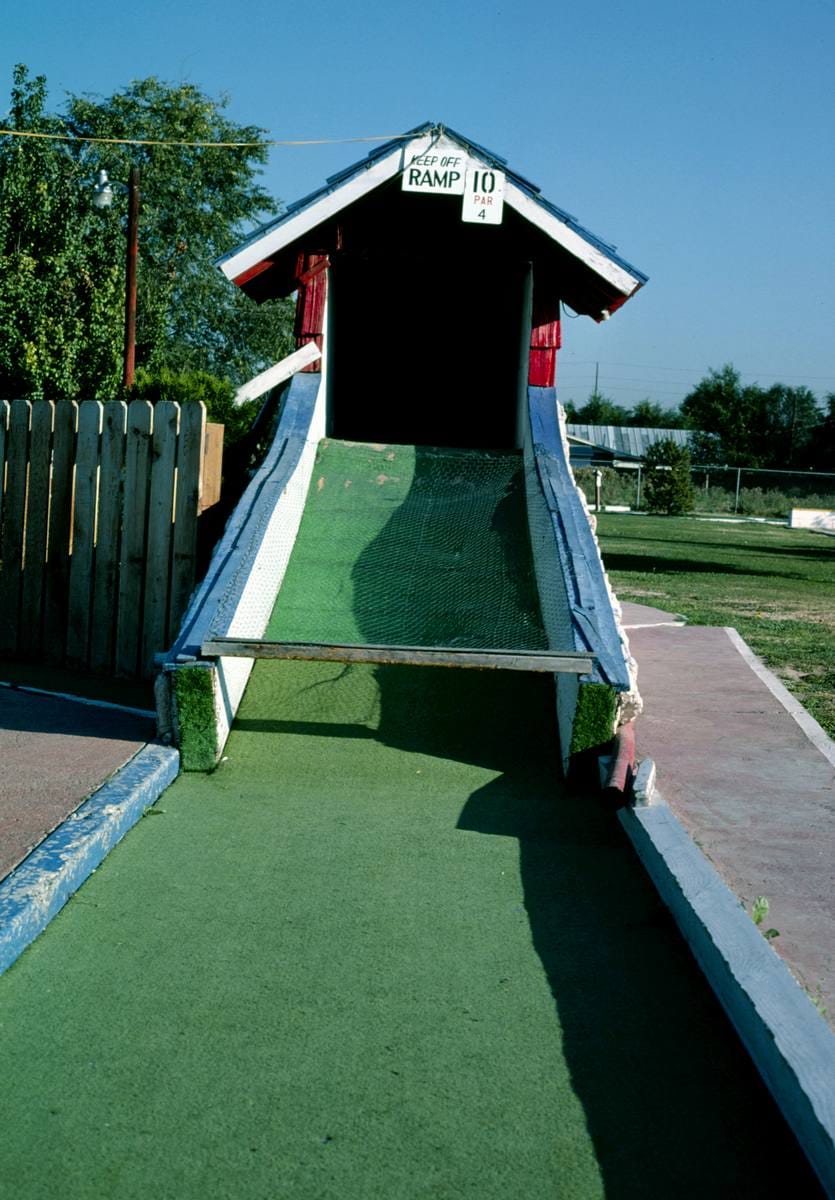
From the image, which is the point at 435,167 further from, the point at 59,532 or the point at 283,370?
the point at 59,532

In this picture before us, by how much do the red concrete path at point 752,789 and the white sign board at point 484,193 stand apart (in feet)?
11.8

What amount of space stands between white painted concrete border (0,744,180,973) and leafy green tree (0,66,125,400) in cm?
2184

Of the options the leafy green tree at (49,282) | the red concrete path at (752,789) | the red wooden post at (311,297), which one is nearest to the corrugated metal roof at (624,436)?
the leafy green tree at (49,282)

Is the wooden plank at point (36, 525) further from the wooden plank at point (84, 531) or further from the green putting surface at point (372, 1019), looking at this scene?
the green putting surface at point (372, 1019)

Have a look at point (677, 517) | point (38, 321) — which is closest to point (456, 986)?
point (38, 321)

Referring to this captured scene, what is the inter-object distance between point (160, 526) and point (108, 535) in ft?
1.32

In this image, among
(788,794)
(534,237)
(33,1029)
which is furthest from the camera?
(534,237)

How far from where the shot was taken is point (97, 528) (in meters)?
7.50

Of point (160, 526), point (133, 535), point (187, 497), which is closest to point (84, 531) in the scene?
point (133, 535)

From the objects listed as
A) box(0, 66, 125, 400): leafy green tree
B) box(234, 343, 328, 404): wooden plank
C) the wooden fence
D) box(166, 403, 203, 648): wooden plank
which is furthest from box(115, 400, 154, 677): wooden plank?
box(0, 66, 125, 400): leafy green tree

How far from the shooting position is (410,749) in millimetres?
5875

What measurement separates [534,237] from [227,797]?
20.4 feet

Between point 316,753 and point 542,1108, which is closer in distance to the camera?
point 542,1108

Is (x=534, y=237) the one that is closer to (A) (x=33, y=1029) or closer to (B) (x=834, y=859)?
(B) (x=834, y=859)
